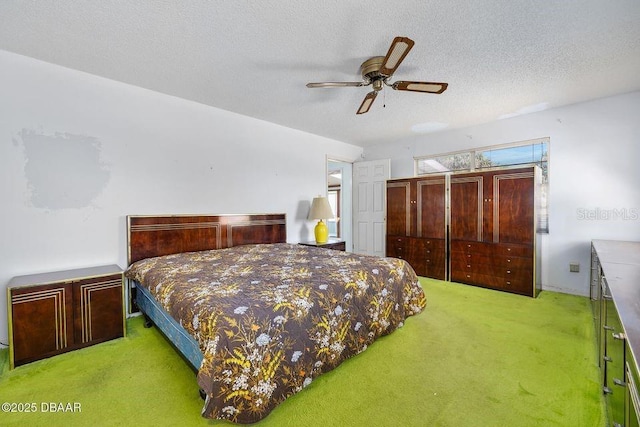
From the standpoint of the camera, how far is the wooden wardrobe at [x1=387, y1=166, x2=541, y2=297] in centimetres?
367

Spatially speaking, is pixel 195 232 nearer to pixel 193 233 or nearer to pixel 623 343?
pixel 193 233

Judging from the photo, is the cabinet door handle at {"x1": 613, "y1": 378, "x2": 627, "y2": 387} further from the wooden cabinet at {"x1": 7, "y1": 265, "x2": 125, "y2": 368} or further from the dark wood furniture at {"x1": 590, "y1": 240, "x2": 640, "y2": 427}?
the wooden cabinet at {"x1": 7, "y1": 265, "x2": 125, "y2": 368}

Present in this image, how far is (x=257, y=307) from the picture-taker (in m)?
1.62

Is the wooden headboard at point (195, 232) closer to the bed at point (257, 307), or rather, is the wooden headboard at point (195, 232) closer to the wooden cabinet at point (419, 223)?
the bed at point (257, 307)

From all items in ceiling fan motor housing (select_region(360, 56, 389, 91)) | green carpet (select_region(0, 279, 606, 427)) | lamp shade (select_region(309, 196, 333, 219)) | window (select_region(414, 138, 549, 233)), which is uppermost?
ceiling fan motor housing (select_region(360, 56, 389, 91))

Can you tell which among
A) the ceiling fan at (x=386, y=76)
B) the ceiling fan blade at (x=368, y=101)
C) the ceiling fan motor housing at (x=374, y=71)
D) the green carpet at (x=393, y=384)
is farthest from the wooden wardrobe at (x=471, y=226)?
the ceiling fan motor housing at (x=374, y=71)

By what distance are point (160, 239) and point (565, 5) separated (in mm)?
4074

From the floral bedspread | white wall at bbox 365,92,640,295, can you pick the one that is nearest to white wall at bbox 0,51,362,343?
the floral bedspread

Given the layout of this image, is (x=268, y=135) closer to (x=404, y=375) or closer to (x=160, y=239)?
(x=160, y=239)

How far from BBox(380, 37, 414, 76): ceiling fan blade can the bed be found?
5.41ft

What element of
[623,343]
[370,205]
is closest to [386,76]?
[623,343]

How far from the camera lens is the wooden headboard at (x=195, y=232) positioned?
3.05 metres

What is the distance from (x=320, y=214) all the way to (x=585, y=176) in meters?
3.59

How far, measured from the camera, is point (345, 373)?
2002mm
